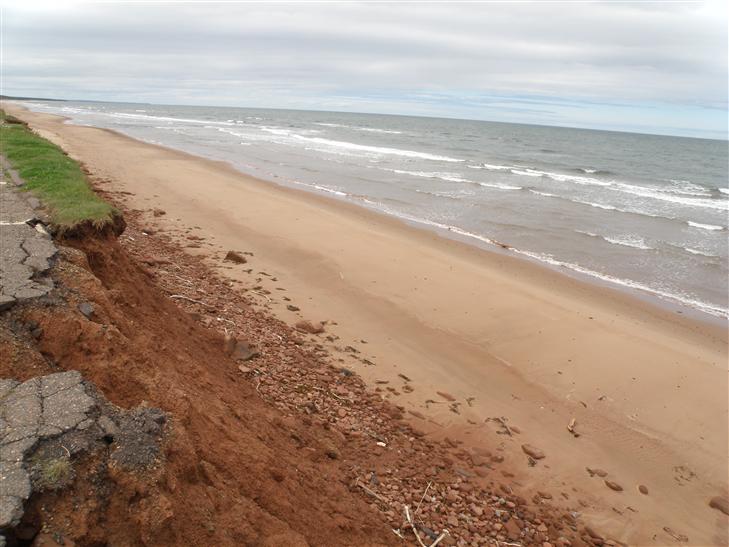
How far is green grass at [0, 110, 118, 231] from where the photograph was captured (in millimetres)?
6684

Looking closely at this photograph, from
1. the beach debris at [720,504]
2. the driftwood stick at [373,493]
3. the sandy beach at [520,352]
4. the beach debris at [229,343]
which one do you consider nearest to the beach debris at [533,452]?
the sandy beach at [520,352]

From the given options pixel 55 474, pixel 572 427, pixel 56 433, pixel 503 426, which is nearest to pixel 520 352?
pixel 572 427

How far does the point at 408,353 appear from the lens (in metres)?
7.37

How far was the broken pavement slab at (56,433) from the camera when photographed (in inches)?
95.0

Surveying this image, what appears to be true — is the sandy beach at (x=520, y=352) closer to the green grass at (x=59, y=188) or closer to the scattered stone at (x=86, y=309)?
the green grass at (x=59, y=188)

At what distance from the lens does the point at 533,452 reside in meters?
5.55

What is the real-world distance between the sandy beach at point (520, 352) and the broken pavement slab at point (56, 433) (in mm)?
3461

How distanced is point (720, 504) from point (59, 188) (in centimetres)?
939

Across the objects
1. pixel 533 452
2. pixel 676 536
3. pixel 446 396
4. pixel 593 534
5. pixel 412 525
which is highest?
pixel 412 525

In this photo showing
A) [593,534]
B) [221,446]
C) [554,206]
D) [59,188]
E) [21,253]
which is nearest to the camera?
[221,446]

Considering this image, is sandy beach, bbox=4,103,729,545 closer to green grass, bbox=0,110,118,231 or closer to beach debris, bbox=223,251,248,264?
beach debris, bbox=223,251,248,264

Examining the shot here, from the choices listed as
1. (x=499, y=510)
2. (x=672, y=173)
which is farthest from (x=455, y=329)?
(x=672, y=173)

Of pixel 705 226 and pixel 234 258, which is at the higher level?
pixel 234 258

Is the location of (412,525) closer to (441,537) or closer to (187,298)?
(441,537)
